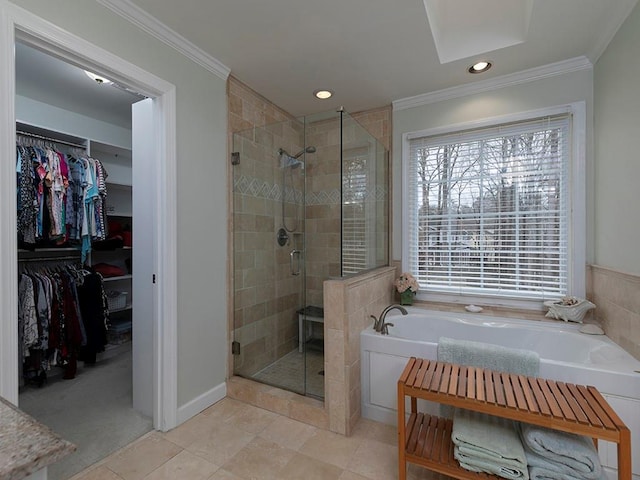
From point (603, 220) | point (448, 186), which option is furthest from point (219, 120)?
point (603, 220)

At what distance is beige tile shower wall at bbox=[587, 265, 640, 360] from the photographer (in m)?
1.78

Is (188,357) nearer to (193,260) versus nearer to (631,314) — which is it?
(193,260)

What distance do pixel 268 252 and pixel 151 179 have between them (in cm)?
110

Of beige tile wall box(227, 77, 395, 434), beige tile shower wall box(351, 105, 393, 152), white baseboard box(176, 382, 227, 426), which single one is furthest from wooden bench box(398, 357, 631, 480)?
beige tile shower wall box(351, 105, 393, 152)

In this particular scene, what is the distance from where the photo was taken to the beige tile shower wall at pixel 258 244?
2.59 meters

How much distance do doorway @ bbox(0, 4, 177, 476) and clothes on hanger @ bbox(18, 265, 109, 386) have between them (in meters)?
1.02

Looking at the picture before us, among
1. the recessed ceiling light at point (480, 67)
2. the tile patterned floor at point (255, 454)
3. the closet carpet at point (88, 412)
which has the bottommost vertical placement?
the tile patterned floor at point (255, 454)

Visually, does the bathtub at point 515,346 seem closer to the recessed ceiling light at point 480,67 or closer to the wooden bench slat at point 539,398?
the wooden bench slat at point 539,398

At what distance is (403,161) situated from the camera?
2.99 metres

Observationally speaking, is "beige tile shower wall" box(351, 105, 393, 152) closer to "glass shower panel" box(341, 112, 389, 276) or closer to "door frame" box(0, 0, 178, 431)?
"glass shower panel" box(341, 112, 389, 276)

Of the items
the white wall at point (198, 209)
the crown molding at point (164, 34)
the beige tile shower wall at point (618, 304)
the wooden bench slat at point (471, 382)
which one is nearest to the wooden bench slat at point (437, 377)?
the wooden bench slat at point (471, 382)

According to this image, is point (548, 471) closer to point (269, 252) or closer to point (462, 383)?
point (462, 383)

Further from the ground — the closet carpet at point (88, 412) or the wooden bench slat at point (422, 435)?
the wooden bench slat at point (422, 435)

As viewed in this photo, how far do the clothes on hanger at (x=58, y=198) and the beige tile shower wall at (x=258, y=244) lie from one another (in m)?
1.49
